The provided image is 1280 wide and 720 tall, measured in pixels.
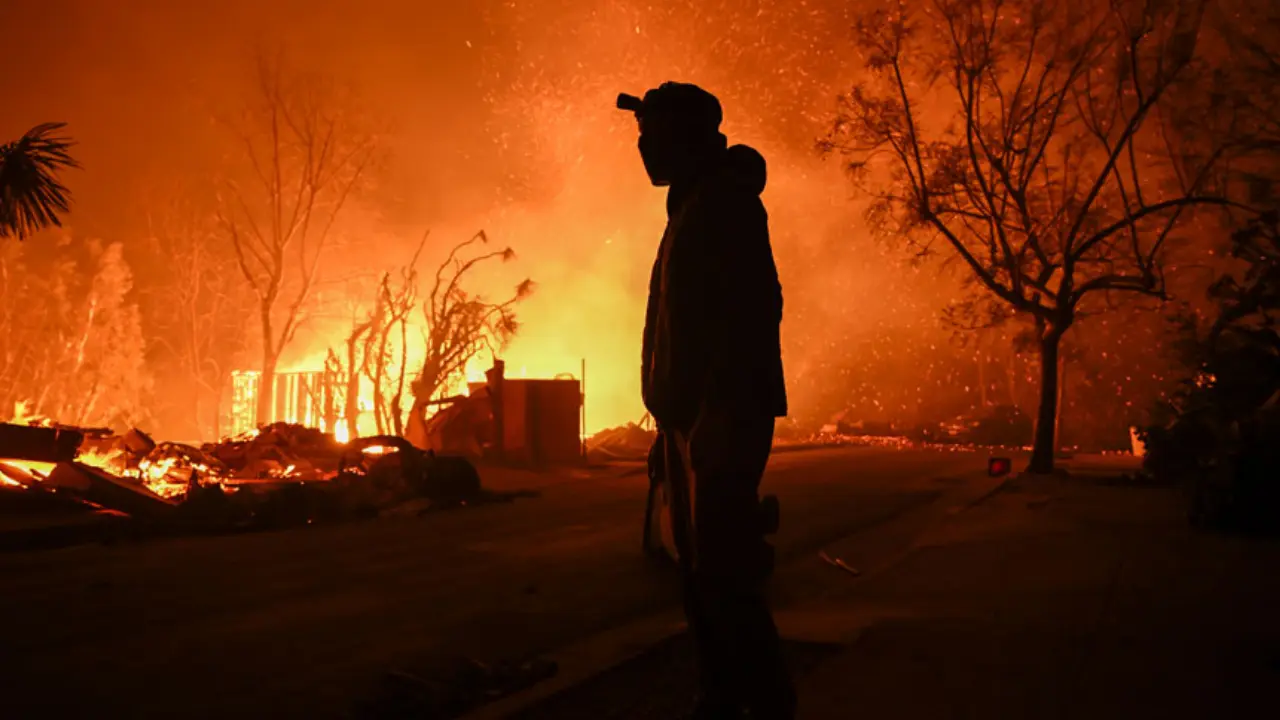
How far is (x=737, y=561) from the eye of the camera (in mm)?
2961

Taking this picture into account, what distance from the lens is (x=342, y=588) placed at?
6949 mm

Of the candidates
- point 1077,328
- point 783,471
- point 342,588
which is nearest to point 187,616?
point 342,588

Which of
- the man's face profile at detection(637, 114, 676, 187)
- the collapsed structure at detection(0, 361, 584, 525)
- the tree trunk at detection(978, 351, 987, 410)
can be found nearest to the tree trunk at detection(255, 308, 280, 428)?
the collapsed structure at detection(0, 361, 584, 525)

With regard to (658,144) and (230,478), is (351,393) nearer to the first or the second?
(230,478)

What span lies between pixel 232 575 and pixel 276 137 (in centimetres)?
2962

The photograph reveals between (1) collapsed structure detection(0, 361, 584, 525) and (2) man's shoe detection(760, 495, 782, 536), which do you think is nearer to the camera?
(2) man's shoe detection(760, 495, 782, 536)

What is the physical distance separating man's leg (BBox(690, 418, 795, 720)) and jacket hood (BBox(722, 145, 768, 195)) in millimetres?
786

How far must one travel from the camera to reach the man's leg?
9.70 ft

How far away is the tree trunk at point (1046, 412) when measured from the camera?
61.5 feet

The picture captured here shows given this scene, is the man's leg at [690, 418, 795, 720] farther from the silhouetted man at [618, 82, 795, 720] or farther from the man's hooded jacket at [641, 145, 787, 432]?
the man's hooded jacket at [641, 145, 787, 432]

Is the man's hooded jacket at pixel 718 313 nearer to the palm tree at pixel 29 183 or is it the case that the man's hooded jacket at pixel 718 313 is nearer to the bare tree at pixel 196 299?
the palm tree at pixel 29 183

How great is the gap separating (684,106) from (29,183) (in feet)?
31.6

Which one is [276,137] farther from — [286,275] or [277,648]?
[277,648]

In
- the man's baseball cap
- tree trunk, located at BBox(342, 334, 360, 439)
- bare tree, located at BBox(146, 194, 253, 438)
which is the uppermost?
bare tree, located at BBox(146, 194, 253, 438)
